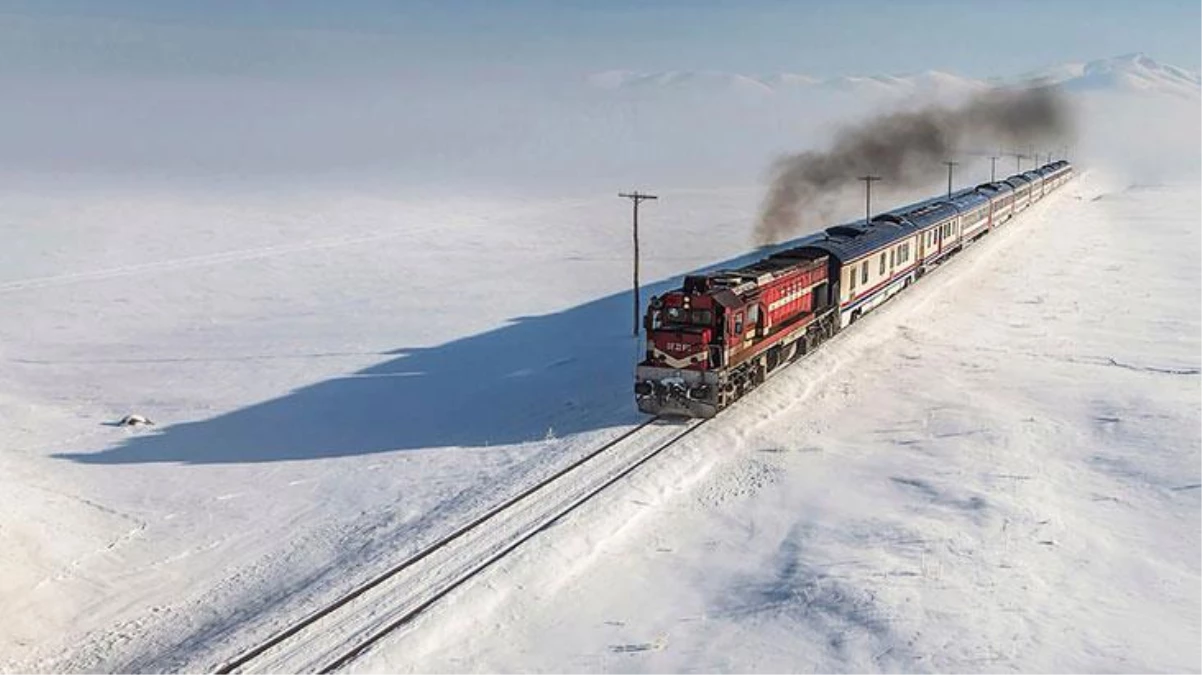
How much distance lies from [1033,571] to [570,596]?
9.06 metres

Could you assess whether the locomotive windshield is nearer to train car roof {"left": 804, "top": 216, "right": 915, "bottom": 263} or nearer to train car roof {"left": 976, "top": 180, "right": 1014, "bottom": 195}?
train car roof {"left": 804, "top": 216, "right": 915, "bottom": 263}

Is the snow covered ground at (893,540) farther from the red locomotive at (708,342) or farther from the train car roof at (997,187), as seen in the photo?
the train car roof at (997,187)

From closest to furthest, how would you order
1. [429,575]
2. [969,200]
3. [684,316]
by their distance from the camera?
[429,575]
[684,316]
[969,200]

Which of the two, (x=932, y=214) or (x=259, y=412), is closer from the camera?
(x=259, y=412)

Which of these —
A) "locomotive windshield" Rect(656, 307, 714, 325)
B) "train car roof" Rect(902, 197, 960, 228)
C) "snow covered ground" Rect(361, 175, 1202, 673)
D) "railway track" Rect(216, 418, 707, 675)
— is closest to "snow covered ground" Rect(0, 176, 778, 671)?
"railway track" Rect(216, 418, 707, 675)

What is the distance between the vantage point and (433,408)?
31.8 metres

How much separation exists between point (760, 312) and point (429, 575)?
14404 millimetres

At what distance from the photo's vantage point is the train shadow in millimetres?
27805

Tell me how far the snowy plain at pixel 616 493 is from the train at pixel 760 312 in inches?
49.2

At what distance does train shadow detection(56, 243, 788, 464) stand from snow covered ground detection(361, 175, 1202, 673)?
6.15m

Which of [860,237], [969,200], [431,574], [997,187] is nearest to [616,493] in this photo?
[431,574]

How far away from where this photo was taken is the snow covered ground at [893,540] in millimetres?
15852

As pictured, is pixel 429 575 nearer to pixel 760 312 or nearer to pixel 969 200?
pixel 760 312

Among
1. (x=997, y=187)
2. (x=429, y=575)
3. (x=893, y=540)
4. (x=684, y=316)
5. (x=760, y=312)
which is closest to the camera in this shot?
(x=429, y=575)
